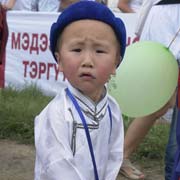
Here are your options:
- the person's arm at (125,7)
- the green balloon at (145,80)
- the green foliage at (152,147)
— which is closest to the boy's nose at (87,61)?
the green balloon at (145,80)

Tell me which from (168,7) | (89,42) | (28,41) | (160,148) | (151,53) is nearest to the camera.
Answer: (89,42)

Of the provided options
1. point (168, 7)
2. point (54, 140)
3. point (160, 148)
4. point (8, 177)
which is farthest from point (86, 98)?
point (160, 148)

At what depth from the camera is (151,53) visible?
332cm

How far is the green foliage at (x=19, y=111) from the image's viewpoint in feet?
18.9

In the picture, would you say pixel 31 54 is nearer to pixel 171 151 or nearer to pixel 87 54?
pixel 171 151

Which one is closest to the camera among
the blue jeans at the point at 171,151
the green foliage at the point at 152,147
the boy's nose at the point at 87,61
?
the boy's nose at the point at 87,61

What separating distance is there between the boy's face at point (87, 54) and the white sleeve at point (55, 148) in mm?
169

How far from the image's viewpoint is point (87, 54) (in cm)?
250

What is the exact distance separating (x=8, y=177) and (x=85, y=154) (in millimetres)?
2328

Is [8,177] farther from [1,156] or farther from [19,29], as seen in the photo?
[19,29]

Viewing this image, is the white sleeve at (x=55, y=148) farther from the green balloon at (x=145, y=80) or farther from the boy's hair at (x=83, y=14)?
the green balloon at (x=145, y=80)

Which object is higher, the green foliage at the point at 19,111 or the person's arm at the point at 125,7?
the person's arm at the point at 125,7

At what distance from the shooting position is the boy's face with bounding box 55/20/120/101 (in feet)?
8.19

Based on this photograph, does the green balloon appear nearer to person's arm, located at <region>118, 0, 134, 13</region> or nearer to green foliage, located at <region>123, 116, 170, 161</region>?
green foliage, located at <region>123, 116, 170, 161</region>
